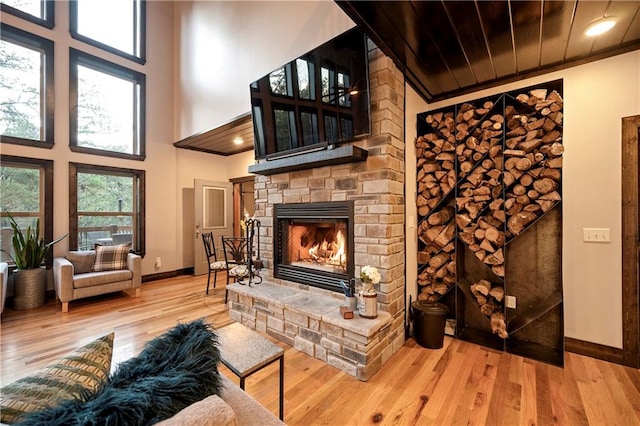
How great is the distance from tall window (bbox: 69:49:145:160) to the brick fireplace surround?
12.6ft

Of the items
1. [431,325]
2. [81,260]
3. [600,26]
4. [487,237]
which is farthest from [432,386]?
[81,260]

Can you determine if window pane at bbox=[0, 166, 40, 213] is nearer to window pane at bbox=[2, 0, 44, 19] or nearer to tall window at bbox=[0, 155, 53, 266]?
tall window at bbox=[0, 155, 53, 266]

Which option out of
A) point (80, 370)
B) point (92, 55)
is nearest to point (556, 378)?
point (80, 370)

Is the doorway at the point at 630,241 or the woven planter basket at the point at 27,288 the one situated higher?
the doorway at the point at 630,241

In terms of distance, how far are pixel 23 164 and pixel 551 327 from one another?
636 cm

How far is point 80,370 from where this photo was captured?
2.64 feet

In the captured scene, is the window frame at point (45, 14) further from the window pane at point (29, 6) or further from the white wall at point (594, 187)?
the white wall at point (594, 187)

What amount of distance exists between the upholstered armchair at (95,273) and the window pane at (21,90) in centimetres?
181

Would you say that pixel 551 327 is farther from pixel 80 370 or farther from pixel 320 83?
pixel 80 370

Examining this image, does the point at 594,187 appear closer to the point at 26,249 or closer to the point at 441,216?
the point at 441,216

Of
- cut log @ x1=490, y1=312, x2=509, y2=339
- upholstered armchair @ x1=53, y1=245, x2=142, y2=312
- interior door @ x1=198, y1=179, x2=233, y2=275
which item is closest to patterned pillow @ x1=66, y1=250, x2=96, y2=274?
upholstered armchair @ x1=53, y1=245, x2=142, y2=312

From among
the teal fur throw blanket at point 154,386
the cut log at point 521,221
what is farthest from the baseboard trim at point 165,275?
the cut log at point 521,221

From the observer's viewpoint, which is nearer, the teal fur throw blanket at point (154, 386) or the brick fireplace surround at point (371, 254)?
the teal fur throw blanket at point (154, 386)

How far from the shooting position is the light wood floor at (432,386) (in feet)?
5.27
